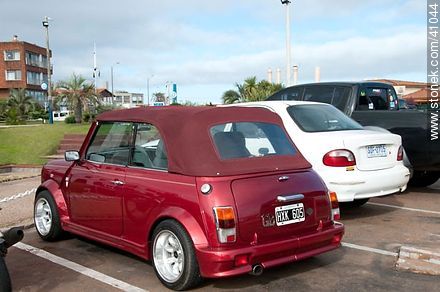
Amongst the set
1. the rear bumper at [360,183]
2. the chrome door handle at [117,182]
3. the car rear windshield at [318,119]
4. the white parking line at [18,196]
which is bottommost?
the white parking line at [18,196]

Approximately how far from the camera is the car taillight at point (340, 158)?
6340 millimetres

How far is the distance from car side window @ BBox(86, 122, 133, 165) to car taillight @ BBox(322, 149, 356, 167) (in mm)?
2635

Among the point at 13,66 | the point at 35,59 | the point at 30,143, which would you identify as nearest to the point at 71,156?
the point at 30,143

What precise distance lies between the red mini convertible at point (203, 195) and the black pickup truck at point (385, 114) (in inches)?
139

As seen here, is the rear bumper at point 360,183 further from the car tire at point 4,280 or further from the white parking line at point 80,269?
the car tire at point 4,280

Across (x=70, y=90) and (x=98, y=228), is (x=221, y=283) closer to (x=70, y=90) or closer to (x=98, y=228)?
(x=98, y=228)

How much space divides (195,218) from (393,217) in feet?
13.2

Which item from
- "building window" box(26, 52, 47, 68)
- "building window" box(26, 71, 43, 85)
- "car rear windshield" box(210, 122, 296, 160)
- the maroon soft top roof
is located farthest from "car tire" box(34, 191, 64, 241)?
"building window" box(26, 52, 47, 68)

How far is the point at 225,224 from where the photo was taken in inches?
157

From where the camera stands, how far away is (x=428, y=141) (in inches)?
306

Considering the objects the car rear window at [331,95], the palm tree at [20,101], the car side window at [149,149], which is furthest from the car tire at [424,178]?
the palm tree at [20,101]

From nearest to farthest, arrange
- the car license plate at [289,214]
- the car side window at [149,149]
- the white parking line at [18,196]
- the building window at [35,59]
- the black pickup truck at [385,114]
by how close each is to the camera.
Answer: the car license plate at [289,214] < the car side window at [149,149] < the black pickup truck at [385,114] < the white parking line at [18,196] < the building window at [35,59]

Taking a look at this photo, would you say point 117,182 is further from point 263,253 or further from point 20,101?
point 20,101

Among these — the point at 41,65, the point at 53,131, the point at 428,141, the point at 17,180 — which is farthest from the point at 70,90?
the point at 41,65
